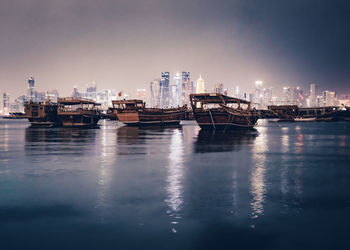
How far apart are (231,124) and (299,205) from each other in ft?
158

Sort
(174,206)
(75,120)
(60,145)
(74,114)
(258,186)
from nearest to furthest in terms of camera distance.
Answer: (174,206) < (258,186) < (60,145) < (74,114) < (75,120)

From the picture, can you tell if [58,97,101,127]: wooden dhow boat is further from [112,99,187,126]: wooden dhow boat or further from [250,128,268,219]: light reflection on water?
[250,128,268,219]: light reflection on water

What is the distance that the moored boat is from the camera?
259ft

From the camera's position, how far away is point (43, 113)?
7962 cm

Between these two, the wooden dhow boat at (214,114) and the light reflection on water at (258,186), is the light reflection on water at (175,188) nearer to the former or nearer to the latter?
the light reflection on water at (258,186)

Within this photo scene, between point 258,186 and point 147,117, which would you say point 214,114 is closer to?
point 147,117

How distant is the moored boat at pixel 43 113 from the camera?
79000 mm

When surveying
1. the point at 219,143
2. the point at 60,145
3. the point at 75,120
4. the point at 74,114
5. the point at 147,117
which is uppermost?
the point at 74,114

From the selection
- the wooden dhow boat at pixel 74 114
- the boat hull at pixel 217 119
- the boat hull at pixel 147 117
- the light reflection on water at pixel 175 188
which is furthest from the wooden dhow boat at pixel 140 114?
the light reflection on water at pixel 175 188

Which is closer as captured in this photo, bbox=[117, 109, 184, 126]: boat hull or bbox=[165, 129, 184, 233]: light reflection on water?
bbox=[165, 129, 184, 233]: light reflection on water

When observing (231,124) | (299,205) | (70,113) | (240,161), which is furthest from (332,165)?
(70,113)

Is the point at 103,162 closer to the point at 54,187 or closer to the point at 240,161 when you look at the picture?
the point at 54,187

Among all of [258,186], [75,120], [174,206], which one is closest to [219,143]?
[258,186]

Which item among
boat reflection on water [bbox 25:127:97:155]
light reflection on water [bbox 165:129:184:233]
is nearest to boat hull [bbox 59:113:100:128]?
boat reflection on water [bbox 25:127:97:155]
